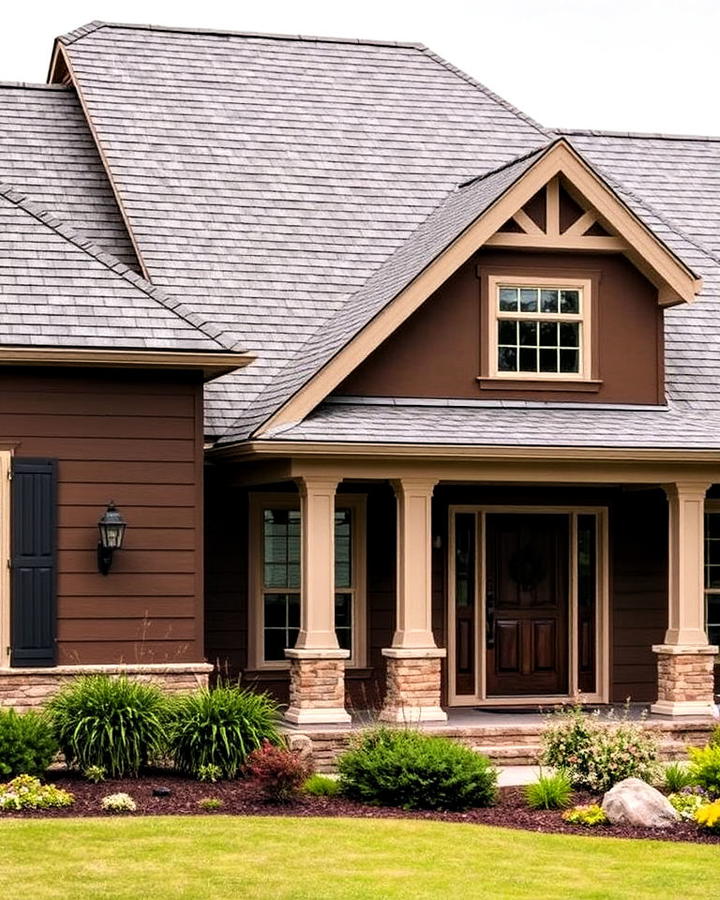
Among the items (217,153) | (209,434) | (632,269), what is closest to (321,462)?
(209,434)

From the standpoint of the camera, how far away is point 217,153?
21.6 m

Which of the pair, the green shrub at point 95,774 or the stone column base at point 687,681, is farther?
the stone column base at point 687,681

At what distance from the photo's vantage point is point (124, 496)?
16.9 meters

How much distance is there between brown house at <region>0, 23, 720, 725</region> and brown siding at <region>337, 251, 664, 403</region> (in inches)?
1.0

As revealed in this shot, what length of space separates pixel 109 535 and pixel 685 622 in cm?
576

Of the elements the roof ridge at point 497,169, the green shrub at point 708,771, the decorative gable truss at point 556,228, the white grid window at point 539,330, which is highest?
the roof ridge at point 497,169

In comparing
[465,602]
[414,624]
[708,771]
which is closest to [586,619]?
[465,602]

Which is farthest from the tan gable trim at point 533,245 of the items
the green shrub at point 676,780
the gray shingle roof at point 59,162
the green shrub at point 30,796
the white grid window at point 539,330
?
the green shrub at point 676,780

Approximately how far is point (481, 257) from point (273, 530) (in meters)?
3.56

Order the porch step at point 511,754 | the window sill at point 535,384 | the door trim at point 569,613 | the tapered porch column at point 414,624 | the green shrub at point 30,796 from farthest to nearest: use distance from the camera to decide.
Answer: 1. the door trim at point 569,613
2. the window sill at point 535,384
3. the tapered porch column at point 414,624
4. the porch step at point 511,754
5. the green shrub at point 30,796

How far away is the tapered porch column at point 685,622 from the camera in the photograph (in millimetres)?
18047

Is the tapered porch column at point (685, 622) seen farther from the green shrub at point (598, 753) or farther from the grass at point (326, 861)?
the grass at point (326, 861)

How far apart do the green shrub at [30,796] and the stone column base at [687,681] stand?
6.58 metres

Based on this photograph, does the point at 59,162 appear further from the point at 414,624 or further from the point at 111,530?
the point at 414,624
